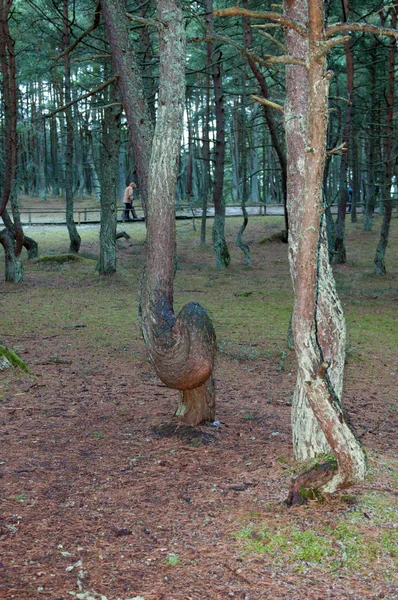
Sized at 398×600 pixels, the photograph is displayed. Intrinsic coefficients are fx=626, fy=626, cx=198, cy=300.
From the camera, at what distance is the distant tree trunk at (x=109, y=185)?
1580cm

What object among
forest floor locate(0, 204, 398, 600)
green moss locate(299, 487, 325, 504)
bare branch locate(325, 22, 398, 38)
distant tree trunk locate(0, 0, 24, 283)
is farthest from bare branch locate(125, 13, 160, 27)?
distant tree trunk locate(0, 0, 24, 283)

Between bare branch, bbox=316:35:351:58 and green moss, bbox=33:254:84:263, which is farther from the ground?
bare branch, bbox=316:35:351:58

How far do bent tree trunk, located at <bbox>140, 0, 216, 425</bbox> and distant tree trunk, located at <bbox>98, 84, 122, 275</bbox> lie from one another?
10.4 m

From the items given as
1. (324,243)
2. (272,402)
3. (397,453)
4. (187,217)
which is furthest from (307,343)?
(187,217)

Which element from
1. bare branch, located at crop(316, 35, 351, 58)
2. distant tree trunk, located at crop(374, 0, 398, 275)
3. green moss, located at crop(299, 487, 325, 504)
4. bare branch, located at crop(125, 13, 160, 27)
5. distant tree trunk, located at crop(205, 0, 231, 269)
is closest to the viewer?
bare branch, located at crop(316, 35, 351, 58)

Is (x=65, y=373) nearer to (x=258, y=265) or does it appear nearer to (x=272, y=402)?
(x=272, y=402)

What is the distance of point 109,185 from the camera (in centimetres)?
1611

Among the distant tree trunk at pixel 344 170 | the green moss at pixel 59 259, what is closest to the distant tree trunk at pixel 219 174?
the distant tree trunk at pixel 344 170

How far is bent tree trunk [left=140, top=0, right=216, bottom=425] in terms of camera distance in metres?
5.27

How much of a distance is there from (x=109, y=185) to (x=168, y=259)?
11.0m

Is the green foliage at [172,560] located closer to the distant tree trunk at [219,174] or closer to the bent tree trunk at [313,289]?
the bent tree trunk at [313,289]

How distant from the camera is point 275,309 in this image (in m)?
13.5

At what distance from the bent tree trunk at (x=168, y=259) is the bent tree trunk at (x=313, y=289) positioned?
958 millimetres

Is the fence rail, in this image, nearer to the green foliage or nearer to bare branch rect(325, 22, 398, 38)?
bare branch rect(325, 22, 398, 38)
